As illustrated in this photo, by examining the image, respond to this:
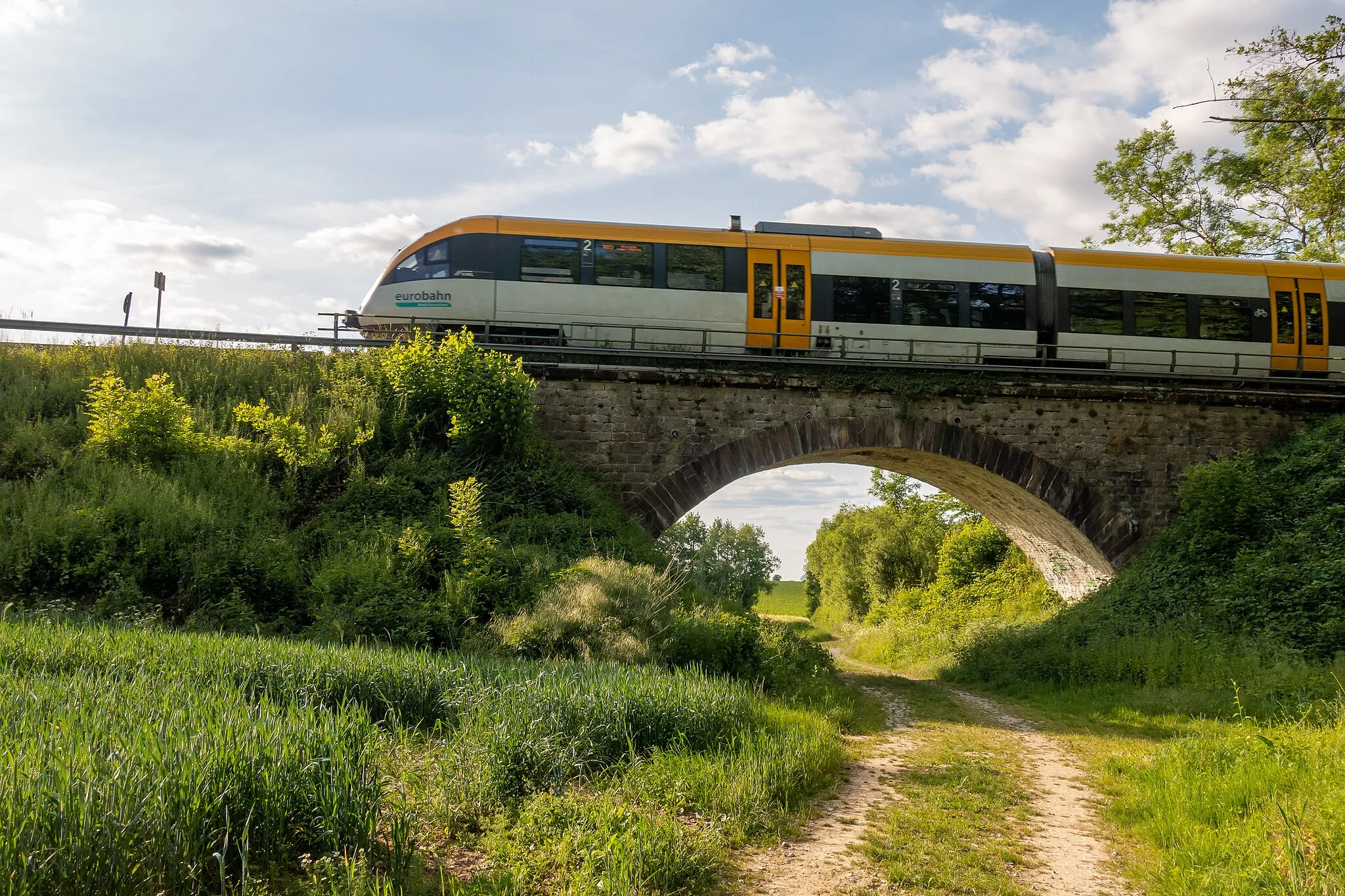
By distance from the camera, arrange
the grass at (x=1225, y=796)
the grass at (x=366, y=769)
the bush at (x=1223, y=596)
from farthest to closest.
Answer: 1. the bush at (x=1223, y=596)
2. the grass at (x=1225, y=796)
3. the grass at (x=366, y=769)

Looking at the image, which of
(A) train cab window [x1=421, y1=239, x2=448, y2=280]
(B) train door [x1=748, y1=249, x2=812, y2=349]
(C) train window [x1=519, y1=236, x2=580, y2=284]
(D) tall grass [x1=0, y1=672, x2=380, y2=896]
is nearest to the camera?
(D) tall grass [x1=0, y1=672, x2=380, y2=896]

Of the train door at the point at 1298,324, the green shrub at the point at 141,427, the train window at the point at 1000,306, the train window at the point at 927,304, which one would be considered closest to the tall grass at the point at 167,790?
the green shrub at the point at 141,427

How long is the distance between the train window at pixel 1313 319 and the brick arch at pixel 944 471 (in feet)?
19.0

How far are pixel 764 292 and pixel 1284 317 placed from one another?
11.4 meters

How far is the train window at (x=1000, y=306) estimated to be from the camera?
16.8m

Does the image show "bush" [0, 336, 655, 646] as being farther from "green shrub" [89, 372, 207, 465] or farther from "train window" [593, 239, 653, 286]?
"train window" [593, 239, 653, 286]

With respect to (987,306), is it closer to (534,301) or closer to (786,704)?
(534,301)

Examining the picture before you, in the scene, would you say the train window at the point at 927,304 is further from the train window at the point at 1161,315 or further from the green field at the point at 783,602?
the green field at the point at 783,602

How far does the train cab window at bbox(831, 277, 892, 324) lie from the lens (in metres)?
16.4

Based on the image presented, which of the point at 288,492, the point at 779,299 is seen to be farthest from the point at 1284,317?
the point at 288,492

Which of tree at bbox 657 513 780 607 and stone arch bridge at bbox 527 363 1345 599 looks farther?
tree at bbox 657 513 780 607

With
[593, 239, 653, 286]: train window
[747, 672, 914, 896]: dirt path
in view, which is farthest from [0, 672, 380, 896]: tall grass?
→ [593, 239, 653, 286]: train window

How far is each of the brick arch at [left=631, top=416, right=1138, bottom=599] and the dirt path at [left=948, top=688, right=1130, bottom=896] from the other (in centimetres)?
785

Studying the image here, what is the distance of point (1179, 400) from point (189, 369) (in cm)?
2003
